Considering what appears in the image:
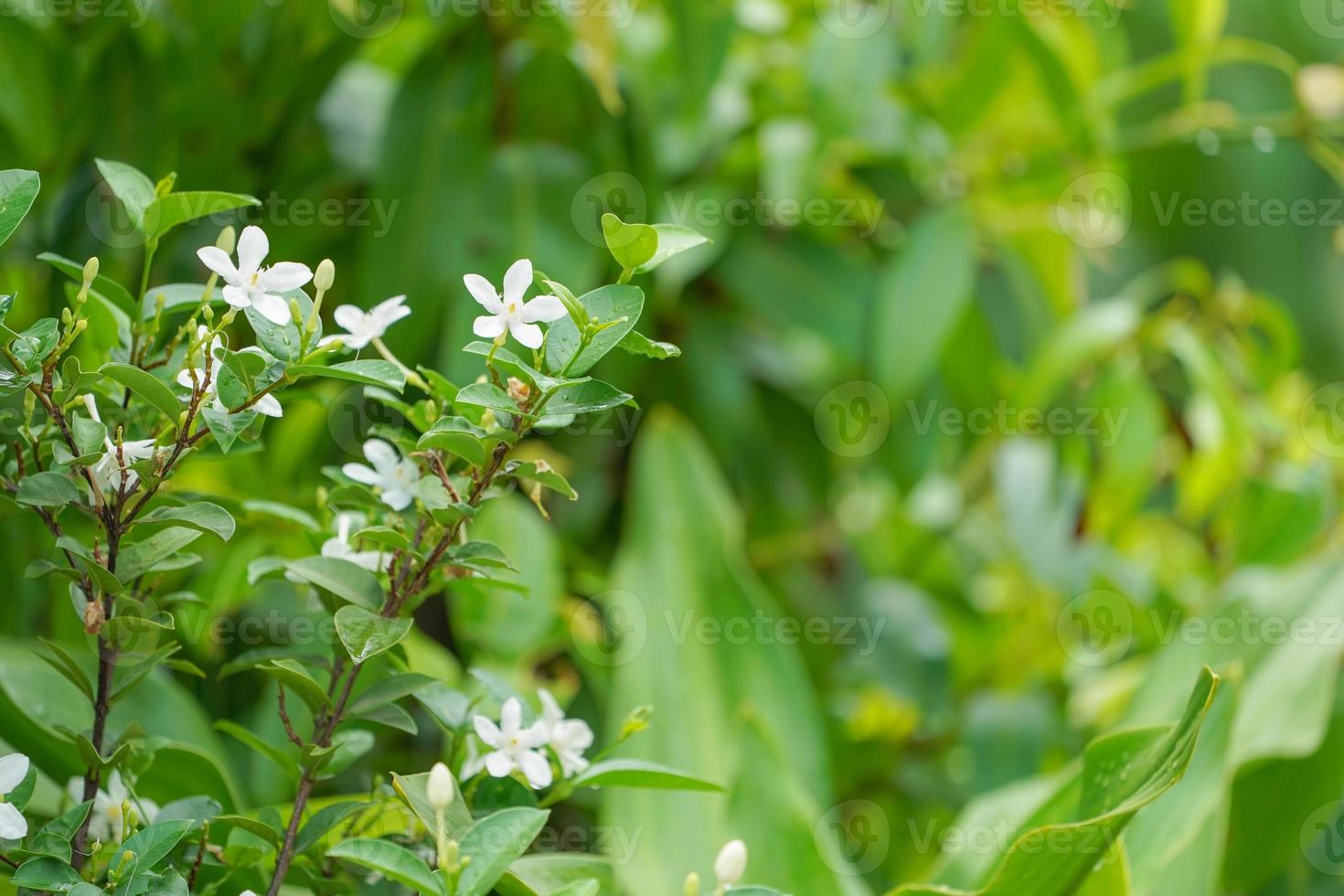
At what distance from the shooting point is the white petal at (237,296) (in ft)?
0.96

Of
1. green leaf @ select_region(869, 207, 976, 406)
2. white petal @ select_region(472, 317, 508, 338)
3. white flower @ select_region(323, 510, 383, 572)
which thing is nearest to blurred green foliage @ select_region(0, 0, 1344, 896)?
green leaf @ select_region(869, 207, 976, 406)

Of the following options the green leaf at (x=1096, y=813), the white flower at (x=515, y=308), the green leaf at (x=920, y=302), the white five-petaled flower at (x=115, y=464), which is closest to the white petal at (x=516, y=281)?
Result: the white flower at (x=515, y=308)

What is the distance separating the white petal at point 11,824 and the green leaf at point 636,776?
15 cm

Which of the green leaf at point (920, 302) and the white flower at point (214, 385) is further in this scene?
the green leaf at point (920, 302)

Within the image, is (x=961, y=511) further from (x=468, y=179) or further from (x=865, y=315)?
(x=468, y=179)

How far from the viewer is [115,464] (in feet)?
1.04

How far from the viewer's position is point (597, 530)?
925 mm

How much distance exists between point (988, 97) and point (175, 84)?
565mm

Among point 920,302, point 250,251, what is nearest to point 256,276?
point 250,251

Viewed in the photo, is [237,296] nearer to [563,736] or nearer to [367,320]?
[367,320]

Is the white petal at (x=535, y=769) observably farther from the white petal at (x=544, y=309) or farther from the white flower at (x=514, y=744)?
the white petal at (x=544, y=309)

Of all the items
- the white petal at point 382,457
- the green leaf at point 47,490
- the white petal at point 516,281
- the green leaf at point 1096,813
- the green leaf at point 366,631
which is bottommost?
the green leaf at point 1096,813

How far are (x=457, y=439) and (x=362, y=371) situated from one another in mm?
29

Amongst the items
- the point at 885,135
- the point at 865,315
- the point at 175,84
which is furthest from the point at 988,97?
the point at 175,84
